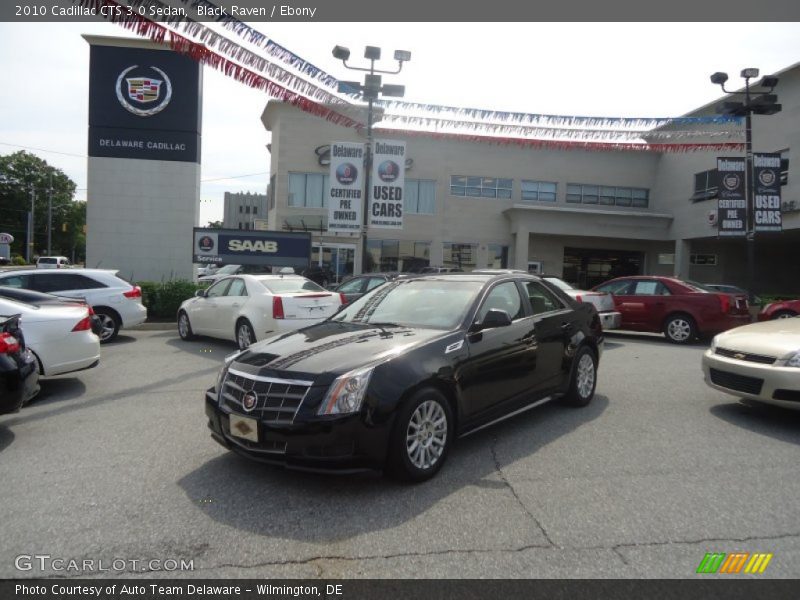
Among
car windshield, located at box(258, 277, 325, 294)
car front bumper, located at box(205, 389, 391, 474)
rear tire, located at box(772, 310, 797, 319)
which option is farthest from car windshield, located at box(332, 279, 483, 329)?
rear tire, located at box(772, 310, 797, 319)

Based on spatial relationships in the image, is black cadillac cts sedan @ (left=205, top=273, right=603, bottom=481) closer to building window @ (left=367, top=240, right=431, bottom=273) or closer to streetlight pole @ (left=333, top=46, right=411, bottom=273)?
streetlight pole @ (left=333, top=46, right=411, bottom=273)

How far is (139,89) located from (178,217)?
400 cm

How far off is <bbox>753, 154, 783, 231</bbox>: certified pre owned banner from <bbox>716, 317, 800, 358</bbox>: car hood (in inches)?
544

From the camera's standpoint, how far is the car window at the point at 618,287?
13.3 meters

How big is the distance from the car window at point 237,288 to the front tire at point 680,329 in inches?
354

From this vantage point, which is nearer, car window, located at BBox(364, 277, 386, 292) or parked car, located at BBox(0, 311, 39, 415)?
parked car, located at BBox(0, 311, 39, 415)

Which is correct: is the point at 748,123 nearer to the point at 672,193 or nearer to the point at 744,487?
the point at 672,193

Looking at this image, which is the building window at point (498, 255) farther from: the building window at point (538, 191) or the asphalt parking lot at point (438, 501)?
the asphalt parking lot at point (438, 501)

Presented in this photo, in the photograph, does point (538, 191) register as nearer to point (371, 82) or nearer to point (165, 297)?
point (371, 82)

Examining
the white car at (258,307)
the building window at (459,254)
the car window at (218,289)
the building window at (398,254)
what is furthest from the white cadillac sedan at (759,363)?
the building window at (459,254)

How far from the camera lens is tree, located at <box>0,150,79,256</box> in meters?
75.6

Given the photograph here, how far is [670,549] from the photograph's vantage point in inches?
126

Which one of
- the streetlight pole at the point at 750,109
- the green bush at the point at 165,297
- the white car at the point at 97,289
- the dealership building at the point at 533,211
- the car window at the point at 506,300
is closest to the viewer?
the car window at the point at 506,300
